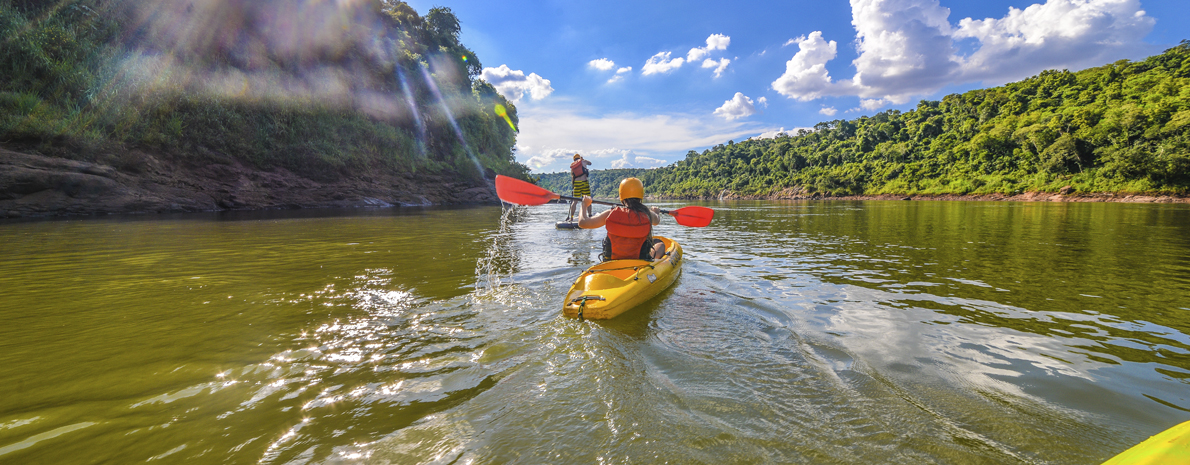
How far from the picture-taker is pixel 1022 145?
47.2 meters

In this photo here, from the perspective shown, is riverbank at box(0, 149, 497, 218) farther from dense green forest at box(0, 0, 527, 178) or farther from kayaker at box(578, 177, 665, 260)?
kayaker at box(578, 177, 665, 260)

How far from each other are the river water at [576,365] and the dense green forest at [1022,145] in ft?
142

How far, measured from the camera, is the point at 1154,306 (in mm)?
4902

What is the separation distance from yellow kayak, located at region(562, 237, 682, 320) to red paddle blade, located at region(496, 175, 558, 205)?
2.34 m

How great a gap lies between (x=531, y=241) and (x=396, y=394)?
892 cm

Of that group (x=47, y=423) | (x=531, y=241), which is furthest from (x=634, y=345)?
(x=531, y=241)

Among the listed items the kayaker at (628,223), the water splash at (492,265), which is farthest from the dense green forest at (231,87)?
the kayaker at (628,223)

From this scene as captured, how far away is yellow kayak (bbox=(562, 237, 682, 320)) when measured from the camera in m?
4.48

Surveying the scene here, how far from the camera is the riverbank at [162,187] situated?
1514 centimetres

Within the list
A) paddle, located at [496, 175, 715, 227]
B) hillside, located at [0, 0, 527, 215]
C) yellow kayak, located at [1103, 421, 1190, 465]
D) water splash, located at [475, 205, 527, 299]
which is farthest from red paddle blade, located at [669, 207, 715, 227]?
hillside, located at [0, 0, 527, 215]

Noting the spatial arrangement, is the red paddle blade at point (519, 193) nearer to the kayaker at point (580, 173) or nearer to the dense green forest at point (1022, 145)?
the kayaker at point (580, 173)

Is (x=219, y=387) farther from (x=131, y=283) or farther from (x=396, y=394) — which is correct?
(x=131, y=283)

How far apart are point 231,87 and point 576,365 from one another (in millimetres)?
31959

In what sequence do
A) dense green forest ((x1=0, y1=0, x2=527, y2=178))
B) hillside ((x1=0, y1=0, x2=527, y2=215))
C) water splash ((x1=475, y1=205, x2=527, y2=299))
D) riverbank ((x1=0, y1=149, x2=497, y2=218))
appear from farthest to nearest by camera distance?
dense green forest ((x1=0, y1=0, x2=527, y2=178)) → hillside ((x1=0, y1=0, x2=527, y2=215)) → riverbank ((x1=0, y1=149, x2=497, y2=218)) → water splash ((x1=475, y1=205, x2=527, y2=299))
